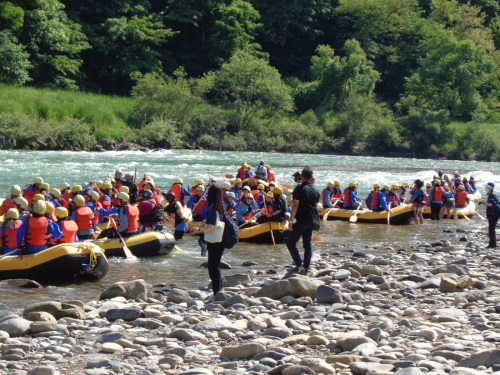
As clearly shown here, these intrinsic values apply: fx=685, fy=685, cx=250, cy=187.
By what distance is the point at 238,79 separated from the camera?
50.3 meters

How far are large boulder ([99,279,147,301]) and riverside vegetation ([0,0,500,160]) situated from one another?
2978 centimetres

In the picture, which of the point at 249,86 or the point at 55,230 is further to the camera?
the point at 249,86

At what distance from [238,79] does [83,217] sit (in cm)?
3964

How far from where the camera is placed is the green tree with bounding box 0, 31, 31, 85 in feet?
134

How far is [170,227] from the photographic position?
1644 cm

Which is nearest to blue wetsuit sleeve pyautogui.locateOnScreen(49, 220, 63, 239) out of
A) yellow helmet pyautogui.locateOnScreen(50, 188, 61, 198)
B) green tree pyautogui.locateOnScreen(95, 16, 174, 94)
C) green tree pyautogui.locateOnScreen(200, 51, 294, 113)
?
yellow helmet pyautogui.locateOnScreen(50, 188, 61, 198)

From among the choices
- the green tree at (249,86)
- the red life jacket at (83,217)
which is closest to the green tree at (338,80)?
the green tree at (249,86)

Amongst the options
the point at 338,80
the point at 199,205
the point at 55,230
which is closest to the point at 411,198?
the point at 199,205

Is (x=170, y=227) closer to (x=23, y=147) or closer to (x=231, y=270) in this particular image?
(x=231, y=270)

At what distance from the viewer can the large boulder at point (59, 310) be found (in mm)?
7047

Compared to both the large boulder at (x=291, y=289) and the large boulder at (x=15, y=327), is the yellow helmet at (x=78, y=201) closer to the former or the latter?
the large boulder at (x=291, y=289)

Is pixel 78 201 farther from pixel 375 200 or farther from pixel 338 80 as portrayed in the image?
pixel 338 80

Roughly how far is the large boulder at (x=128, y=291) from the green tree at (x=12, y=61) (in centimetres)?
3591

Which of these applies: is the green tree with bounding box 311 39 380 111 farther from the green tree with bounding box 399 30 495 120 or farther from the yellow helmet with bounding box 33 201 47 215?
the yellow helmet with bounding box 33 201 47 215
